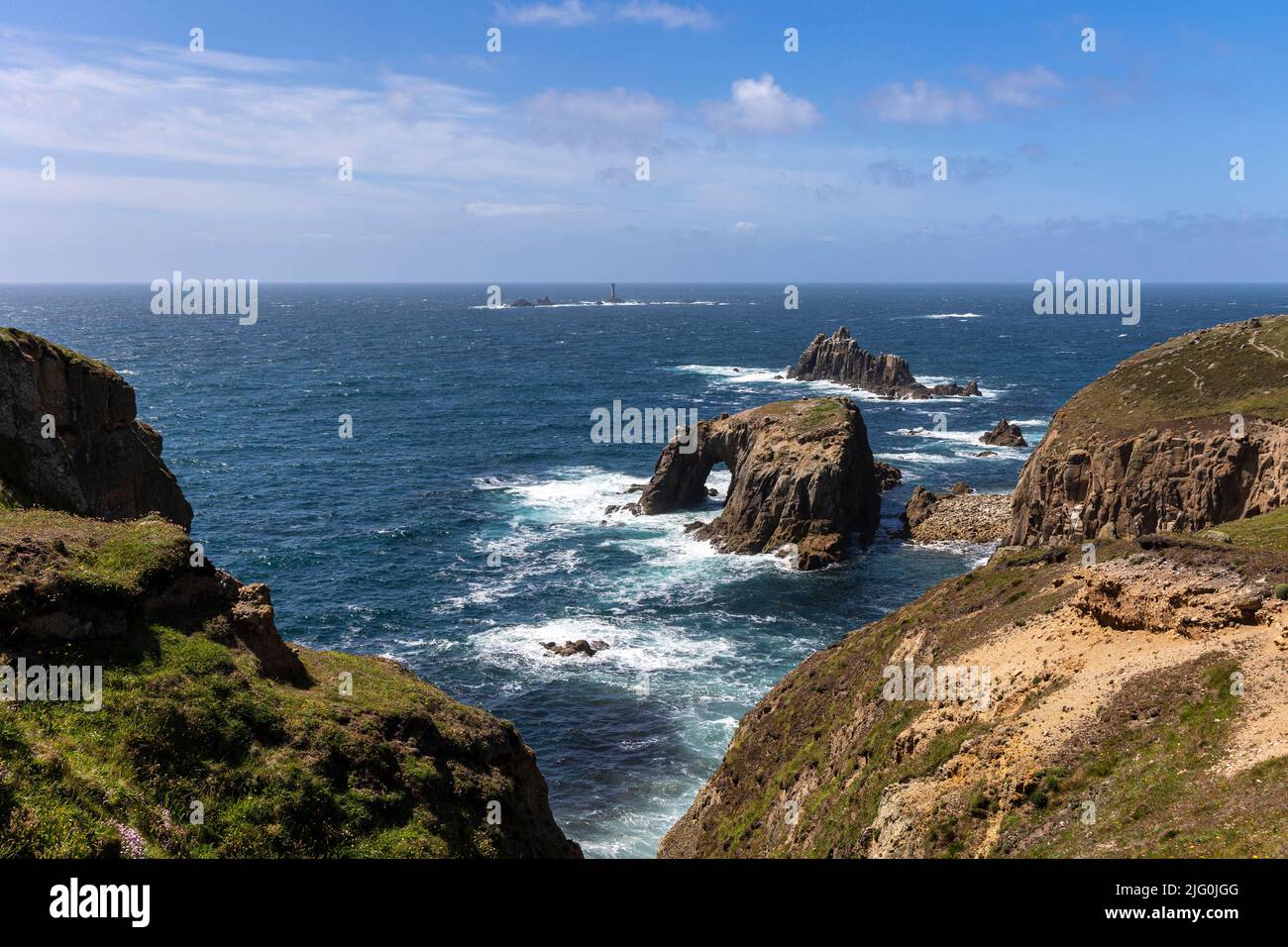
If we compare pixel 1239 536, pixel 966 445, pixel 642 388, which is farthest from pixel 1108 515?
pixel 642 388

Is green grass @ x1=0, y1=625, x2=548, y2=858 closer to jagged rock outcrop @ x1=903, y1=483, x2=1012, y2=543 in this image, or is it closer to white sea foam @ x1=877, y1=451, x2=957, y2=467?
jagged rock outcrop @ x1=903, y1=483, x2=1012, y2=543

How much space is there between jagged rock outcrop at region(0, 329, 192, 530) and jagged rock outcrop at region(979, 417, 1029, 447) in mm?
96211

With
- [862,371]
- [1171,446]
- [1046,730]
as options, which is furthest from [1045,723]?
[862,371]

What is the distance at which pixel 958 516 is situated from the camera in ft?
256

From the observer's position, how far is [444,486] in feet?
307

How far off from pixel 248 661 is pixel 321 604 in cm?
4059

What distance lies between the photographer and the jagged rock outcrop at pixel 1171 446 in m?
52.7

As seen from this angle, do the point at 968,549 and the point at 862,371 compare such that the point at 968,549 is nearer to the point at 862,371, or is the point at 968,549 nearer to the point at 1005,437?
the point at 1005,437

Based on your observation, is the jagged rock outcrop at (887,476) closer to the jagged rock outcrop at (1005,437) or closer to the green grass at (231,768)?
the jagged rock outcrop at (1005,437)

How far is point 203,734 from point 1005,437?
106055 mm

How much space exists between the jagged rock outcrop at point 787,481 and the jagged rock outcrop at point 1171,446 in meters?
14.0

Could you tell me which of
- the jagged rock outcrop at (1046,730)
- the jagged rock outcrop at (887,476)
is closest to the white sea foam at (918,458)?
the jagged rock outcrop at (887,476)

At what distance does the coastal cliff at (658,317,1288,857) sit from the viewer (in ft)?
66.4
